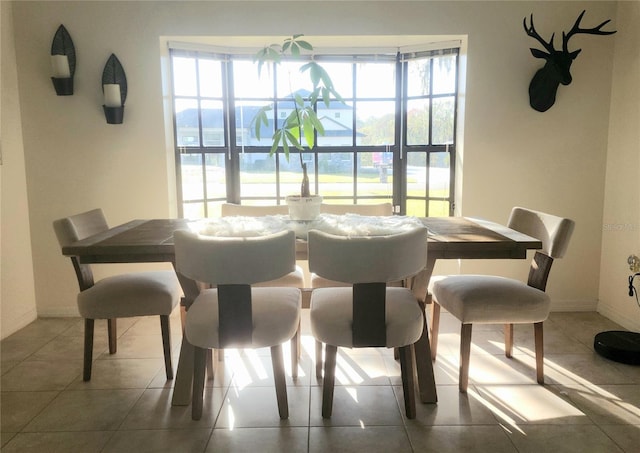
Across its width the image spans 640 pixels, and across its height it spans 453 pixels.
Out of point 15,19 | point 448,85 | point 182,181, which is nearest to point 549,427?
point 448,85

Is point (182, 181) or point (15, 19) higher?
point (15, 19)

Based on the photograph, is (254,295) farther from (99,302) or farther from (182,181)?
(182,181)

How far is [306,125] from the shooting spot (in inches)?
101

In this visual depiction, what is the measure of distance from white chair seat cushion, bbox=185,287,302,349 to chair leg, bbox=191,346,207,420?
91 millimetres

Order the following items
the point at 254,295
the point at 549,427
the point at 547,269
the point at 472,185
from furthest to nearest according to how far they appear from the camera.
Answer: the point at 472,185 < the point at 547,269 < the point at 254,295 < the point at 549,427

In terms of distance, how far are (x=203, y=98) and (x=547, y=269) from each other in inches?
107

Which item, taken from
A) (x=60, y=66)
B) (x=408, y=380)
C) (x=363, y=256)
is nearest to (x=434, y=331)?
(x=408, y=380)

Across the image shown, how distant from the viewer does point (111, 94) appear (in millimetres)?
3303

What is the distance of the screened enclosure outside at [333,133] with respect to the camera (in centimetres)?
371

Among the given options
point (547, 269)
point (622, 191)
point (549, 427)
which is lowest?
point (549, 427)

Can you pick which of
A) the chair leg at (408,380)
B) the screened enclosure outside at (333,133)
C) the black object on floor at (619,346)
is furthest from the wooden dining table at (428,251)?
the screened enclosure outside at (333,133)

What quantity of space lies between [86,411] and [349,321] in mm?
1317

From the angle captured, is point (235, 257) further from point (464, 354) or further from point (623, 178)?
point (623, 178)

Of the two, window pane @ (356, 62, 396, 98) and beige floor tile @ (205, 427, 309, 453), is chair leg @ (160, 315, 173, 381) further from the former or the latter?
window pane @ (356, 62, 396, 98)
